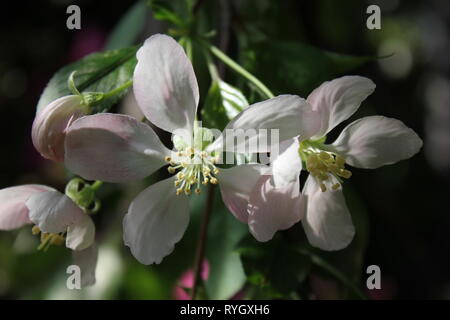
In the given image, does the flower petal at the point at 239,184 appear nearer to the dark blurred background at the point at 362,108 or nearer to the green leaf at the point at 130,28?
the dark blurred background at the point at 362,108

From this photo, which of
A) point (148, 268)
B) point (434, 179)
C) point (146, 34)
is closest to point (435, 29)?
point (434, 179)

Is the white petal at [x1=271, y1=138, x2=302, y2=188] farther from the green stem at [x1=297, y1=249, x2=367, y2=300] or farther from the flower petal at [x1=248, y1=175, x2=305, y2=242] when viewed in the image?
the green stem at [x1=297, y1=249, x2=367, y2=300]

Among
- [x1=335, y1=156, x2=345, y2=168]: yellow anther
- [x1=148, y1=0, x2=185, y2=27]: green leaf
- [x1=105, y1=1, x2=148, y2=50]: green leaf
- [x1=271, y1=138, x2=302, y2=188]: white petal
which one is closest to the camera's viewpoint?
[x1=271, y1=138, x2=302, y2=188]: white petal

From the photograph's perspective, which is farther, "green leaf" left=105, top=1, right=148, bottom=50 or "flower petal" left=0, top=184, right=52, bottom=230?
"green leaf" left=105, top=1, right=148, bottom=50

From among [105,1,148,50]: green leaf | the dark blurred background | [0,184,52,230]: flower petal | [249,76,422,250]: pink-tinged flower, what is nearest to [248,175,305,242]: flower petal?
[249,76,422,250]: pink-tinged flower

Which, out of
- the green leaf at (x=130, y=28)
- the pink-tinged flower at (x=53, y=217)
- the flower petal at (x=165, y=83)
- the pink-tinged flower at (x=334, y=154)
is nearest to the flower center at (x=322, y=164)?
the pink-tinged flower at (x=334, y=154)

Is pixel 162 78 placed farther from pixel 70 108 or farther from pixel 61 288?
pixel 61 288

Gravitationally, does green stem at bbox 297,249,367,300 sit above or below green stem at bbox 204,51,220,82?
below
